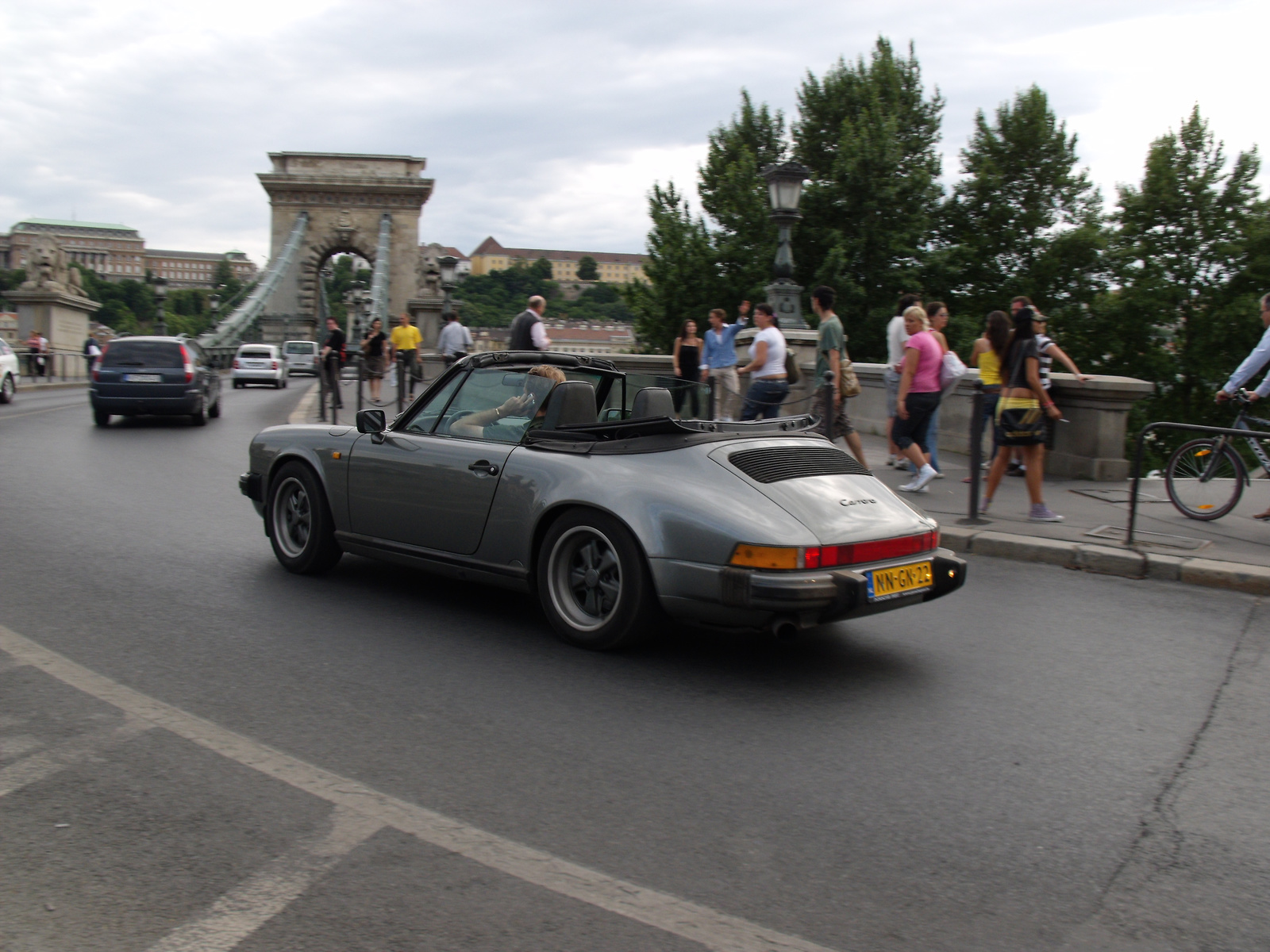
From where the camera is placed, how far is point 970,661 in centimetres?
510

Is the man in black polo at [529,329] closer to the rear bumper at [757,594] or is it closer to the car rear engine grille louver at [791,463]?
the car rear engine grille louver at [791,463]

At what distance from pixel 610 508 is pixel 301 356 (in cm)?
5112

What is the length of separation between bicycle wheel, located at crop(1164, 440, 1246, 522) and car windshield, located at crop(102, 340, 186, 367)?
50.4 feet

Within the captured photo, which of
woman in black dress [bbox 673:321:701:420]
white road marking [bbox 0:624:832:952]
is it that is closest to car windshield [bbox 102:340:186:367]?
woman in black dress [bbox 673:321:701:420]

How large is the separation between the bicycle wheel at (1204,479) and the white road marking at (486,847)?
743cm

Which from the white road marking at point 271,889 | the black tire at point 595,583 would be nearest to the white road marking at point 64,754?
the white road marking at point 271,889

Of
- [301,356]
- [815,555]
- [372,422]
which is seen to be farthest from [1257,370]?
[301,356]

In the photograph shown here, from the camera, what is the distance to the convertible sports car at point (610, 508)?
4543mm

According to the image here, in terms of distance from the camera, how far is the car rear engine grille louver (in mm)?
4891

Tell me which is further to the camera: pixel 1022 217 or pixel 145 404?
pixel 1022 217

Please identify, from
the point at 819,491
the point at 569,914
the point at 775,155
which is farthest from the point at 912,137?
the point at 569,914

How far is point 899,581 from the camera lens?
15.7ft

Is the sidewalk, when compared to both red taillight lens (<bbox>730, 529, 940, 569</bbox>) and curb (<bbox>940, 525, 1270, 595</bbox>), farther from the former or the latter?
red taillight lens (<bbox>730, 529, 940, 569</bbox>)

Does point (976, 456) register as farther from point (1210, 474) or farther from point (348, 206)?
point (348, 206)
